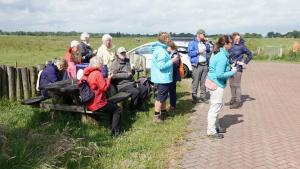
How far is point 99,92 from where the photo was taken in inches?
272

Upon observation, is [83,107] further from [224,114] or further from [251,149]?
[224,114]

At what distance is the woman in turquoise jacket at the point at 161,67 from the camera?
7.65 m

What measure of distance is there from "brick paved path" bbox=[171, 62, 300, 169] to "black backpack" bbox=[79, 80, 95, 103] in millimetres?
1774

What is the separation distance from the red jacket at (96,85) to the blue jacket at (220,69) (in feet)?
6.13

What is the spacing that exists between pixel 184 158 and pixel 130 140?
3.90ft

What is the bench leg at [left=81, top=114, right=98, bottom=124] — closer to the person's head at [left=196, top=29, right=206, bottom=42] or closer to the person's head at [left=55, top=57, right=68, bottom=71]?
the person's head at [left=55, top=57, right=68, bottom=71]

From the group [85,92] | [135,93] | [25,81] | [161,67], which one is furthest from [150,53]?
[85,92]

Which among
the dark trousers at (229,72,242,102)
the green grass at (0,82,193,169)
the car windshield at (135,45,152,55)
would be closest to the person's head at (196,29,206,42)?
the dark trousers at (229,72,242,102)

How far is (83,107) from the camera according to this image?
278 inches

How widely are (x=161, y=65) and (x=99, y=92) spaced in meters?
1.40

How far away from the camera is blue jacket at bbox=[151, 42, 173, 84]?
764 cm

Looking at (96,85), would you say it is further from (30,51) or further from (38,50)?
(38,50)

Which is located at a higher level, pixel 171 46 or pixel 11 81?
pixel 171 46

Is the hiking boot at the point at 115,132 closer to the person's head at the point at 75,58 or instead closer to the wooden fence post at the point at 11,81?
the person's head at the point at 75,58
